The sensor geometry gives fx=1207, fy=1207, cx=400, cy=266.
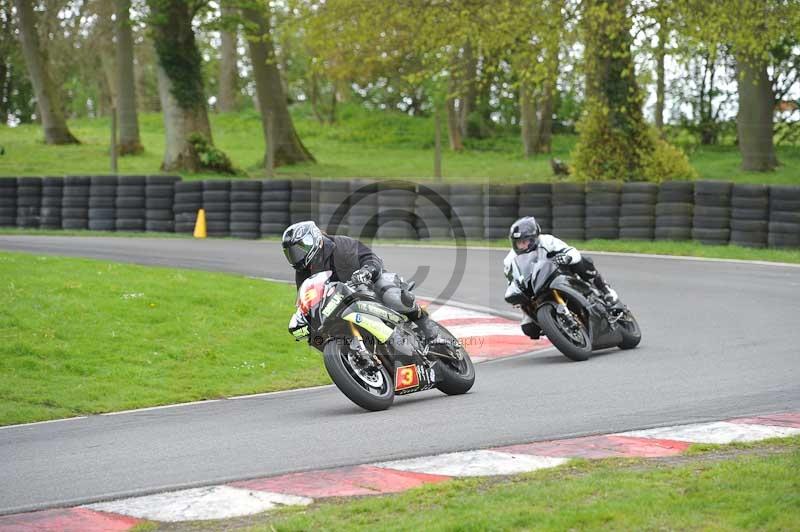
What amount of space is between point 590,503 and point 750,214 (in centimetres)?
1600

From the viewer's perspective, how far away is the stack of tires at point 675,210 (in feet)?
70.2

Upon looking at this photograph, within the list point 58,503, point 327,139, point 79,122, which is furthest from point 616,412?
point 79,122

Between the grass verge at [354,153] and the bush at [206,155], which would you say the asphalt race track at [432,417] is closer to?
the grass verge at [354,153]

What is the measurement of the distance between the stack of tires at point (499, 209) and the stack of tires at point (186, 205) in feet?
20.4

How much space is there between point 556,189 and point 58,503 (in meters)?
17.2

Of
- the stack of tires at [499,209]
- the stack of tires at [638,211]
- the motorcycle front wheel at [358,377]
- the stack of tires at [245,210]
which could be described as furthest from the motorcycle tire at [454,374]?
the stack of tires at [245,210]

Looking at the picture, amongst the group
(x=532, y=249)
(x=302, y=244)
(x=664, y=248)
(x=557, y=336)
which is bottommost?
(x=557, y=336)

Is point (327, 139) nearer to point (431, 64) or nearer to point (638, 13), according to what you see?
point (431, 64)

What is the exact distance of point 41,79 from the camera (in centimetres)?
4416

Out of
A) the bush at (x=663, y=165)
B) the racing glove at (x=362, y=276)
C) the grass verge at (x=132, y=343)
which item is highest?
the bush at (x=663, y=165)

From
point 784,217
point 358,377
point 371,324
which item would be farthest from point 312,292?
point 784,217

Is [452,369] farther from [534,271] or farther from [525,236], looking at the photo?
[525,236]

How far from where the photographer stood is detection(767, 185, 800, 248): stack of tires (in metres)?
20.0

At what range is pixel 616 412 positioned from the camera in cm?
836
